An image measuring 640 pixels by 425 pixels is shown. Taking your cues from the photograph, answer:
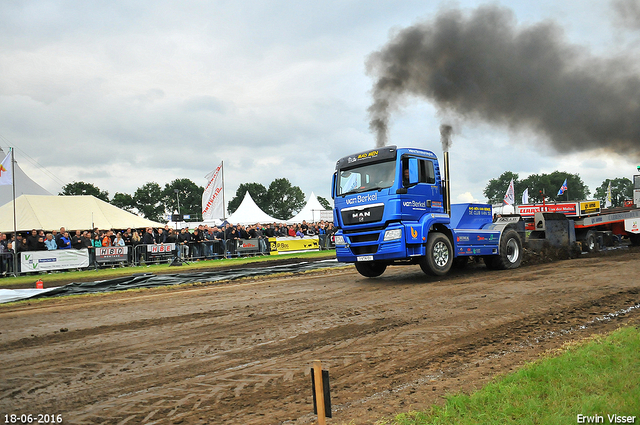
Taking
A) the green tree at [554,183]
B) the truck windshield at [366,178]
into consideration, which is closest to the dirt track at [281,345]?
the truck windshield at [366,178]

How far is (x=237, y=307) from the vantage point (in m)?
8.64

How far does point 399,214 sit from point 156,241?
617 inches

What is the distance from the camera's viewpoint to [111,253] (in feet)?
68.6

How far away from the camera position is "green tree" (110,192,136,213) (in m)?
122

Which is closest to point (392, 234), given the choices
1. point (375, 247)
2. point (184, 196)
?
point (375, 247)

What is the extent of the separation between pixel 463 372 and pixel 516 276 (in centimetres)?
772

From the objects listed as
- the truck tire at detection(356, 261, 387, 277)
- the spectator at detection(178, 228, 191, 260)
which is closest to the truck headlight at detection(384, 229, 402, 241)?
the truck tire at detection(356, 261, 387, 277)

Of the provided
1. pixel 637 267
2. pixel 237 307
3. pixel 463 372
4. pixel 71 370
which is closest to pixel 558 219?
pixel 637 267

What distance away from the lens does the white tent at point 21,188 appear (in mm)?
32000

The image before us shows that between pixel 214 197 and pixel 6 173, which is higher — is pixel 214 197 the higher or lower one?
the lower one

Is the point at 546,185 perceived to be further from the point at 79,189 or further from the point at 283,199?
the point at 79,189

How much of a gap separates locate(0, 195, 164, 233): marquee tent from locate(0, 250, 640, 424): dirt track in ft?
68.4

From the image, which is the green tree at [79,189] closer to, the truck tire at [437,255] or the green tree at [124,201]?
the green tree at [124,201]

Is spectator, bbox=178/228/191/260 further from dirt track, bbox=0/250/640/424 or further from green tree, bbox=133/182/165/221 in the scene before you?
green tree, bbox=133/182/165/221
